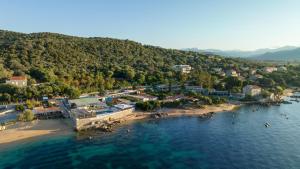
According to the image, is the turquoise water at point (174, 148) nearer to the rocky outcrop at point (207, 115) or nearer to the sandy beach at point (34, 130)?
the sandy beach at point (34, 130)

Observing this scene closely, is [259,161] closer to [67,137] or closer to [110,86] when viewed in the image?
[67,137]

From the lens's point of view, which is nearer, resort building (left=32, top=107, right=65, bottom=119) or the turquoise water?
the turquoise water

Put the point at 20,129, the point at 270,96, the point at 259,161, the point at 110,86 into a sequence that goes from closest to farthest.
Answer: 1. the point at 259,161
2. the point at 20,129
3. the point at 270,96
4. the point at 110,86

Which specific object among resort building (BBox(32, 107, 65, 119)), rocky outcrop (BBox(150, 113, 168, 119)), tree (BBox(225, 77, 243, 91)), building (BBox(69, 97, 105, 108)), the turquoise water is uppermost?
tree (BBox(225, 77, 243, 91))

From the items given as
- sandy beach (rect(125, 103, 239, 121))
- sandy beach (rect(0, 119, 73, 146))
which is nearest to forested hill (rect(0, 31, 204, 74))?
sandy beach (rect(0, 119, 73, 146))

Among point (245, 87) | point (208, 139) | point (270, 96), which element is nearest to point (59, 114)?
point (208, 139)

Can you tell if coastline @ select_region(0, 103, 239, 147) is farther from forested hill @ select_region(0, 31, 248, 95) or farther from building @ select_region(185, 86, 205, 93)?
forested hill @ select_region(0, 31, 248, 95)

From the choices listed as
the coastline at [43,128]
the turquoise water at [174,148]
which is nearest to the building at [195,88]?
the coastline at [43,128]
